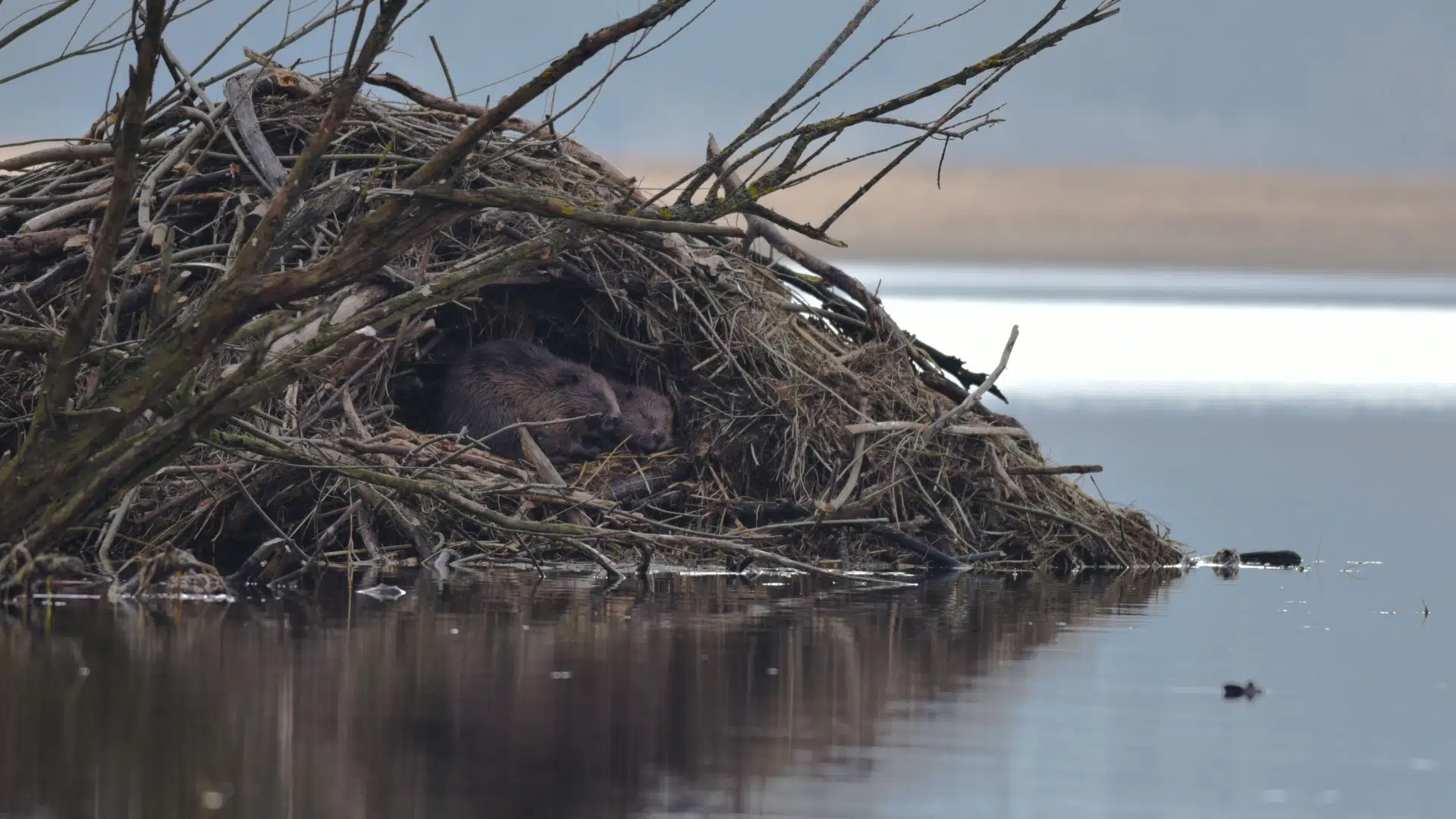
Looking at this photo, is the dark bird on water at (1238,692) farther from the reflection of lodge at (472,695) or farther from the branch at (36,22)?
the branch at (36,22)

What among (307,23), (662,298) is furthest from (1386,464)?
(307,23)

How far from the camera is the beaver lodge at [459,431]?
750cm

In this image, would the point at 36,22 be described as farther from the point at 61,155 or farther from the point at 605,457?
the point at 605,457

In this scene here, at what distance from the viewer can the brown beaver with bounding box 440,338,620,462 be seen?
10.1 m

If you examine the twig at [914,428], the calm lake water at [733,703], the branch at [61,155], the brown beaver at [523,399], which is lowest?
the calm lake water at [733,703]

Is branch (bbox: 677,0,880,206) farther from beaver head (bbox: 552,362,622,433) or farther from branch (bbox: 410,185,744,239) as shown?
beaver head (bbox: 552,362,622,433)

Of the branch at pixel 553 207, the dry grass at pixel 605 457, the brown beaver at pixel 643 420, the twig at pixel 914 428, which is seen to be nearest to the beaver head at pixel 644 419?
the brown beaver at pixel 643 420

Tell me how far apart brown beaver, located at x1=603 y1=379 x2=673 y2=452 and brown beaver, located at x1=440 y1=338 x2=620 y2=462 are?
8 centimetres

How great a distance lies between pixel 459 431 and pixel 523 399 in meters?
0.42

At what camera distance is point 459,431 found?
9.97 m

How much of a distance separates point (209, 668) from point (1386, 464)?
21.8 meters

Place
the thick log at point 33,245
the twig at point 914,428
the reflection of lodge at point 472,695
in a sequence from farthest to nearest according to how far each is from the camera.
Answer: the twig at point 914,428, the thick log at point 33,245, the reflection of lodge at point 472,695

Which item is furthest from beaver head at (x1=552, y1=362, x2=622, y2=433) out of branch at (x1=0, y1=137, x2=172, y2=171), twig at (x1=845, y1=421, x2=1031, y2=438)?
branch at (x1=0, y1=137, x2=172, y2=171)

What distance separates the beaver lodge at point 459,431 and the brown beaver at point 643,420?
0.31 ft
